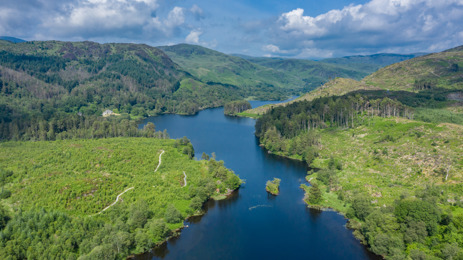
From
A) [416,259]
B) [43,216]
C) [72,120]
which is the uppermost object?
[72,120]

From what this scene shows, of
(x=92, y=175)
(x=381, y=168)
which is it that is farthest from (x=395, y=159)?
(x=92, y=175)

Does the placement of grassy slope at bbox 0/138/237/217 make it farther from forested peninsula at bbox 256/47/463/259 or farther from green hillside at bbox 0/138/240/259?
forested peninsula at bbox 256/47/463/259

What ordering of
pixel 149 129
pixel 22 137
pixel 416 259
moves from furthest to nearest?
1. pixel 149 129
2. pixel 22 137
3. pixel 416 259

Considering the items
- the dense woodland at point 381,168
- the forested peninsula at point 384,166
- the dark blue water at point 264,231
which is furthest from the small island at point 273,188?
the forested peninsula at point 384,166

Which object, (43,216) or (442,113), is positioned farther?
(442,113)

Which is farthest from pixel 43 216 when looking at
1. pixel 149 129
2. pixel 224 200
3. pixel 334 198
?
pixel 149 129

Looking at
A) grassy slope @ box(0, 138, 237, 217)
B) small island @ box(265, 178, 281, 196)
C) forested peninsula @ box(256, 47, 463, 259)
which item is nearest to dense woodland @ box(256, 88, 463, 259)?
forested peninsula @ box(256, 47, 463, 259)

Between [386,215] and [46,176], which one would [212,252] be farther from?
[46,176]

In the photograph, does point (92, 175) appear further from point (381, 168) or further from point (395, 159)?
point (395, 159)
